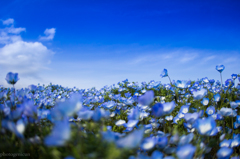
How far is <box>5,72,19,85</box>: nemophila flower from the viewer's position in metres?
2.01

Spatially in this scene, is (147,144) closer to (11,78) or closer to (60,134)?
(60,134)

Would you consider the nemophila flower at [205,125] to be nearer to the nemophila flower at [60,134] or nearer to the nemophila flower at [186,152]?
the nemophila flower at [186,152]

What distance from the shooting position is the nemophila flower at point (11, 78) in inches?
79.2

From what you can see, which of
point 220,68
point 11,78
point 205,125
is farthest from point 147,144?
point 220,68

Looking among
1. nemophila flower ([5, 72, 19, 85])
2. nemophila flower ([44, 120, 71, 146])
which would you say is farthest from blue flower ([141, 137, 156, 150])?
nemophila flower ([5, 72, 19, 85])

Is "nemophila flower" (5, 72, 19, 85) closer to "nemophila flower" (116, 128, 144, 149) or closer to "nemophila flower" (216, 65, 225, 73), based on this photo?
"nemophila flower" (116, 128, 144, 149)

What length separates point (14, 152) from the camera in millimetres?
1229

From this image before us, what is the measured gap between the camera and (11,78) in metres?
2.04

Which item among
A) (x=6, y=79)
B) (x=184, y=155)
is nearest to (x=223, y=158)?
(x=184, y=155)

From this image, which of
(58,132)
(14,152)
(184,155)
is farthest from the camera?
(14,152)

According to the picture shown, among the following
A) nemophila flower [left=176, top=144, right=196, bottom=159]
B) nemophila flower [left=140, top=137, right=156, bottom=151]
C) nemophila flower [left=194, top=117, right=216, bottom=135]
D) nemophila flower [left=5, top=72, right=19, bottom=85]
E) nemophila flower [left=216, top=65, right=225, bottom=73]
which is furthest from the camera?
nemophila flower [left=216, top=65, right=225, bottom=73]

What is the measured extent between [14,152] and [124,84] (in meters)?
5.85

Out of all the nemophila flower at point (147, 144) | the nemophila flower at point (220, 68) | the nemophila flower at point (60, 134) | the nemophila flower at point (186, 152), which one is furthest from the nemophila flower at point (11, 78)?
the nemophila flower at point (220, 68)

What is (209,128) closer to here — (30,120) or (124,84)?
(30,120)
